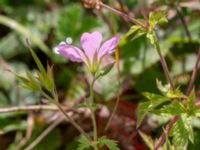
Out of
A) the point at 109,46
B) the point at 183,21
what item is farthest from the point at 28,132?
the point at 109,46

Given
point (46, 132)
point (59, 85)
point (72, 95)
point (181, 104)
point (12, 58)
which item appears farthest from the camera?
point (12, 58)

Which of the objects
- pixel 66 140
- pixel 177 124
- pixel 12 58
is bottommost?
pixel 66 140

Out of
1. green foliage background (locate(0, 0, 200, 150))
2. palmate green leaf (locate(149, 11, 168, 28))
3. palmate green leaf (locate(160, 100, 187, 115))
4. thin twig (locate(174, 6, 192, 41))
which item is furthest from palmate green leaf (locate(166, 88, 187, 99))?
thin twig (locate(174, 6, 192, 41))

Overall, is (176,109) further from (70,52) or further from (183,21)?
(183,21)

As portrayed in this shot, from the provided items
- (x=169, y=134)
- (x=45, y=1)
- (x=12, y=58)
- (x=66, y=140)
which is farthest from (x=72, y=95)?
(x=169, y=134)

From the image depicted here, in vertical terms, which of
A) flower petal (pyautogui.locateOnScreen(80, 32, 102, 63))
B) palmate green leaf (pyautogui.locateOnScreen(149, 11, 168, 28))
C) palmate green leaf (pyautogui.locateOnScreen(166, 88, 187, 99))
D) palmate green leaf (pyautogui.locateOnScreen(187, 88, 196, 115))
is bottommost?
palmate green leaf (pyautogui.locateOnScreen(187, 88, 196, 115))

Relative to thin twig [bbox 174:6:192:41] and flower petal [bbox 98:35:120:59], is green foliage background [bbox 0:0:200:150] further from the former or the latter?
flower petal [bbox 98:35:120:59]

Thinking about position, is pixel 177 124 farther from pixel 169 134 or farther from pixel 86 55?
pixel 86 55
